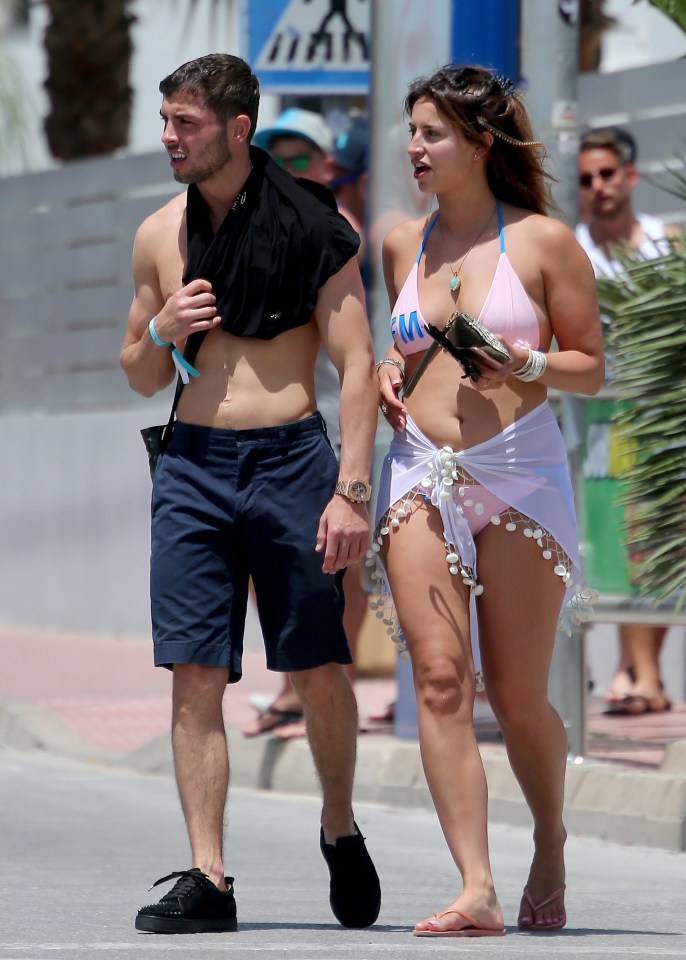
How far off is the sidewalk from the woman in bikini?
1.64m

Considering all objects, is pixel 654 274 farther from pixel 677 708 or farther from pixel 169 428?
pixel 677 708

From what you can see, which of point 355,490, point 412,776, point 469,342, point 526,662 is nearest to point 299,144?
point 412,776

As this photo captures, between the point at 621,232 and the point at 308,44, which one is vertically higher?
the point at 308,44

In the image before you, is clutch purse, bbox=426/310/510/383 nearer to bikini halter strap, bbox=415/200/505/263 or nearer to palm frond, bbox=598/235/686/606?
bikini halter strap, bbox=415/200/505/263

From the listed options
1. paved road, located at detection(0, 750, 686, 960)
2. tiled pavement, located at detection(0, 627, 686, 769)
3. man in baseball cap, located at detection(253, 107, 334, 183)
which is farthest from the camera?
man in baseball cap, located at detection(253, 107, 334, 183)

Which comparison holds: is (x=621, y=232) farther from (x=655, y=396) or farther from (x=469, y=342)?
(x=469, y=342)

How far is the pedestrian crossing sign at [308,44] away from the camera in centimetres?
878

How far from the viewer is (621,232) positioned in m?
8.20

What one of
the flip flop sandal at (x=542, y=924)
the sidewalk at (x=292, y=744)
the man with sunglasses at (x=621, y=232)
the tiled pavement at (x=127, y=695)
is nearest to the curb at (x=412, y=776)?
the sidewalk at (x=292, y=744)

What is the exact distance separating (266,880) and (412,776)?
55.8 inches

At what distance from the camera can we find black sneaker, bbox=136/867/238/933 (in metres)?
4.45

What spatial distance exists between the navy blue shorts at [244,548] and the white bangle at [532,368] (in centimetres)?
57

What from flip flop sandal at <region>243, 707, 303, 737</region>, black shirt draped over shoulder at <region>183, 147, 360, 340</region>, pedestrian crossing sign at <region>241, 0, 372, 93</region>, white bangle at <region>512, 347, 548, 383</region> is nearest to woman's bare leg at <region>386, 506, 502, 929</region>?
white bangle at <region>512, 347, 548, 383</region>

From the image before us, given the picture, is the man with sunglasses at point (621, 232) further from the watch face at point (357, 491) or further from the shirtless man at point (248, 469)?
the watch face at point (357, 491)
